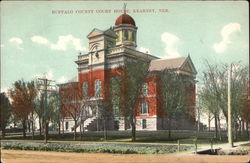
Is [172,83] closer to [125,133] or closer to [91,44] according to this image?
[125,133]

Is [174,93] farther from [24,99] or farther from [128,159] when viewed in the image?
[128,159]

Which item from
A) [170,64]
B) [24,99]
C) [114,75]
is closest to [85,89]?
[114,75]

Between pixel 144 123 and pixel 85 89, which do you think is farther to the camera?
pixel 144 123

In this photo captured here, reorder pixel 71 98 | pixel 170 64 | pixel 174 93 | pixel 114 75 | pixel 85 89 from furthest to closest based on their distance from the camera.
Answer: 1. pixel 114 75
2. pixel 85 89
3. pixel 71 98
4. pixel 174 93
5. pixel 170 64

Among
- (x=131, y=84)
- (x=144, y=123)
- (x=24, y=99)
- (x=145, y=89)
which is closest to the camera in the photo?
(x=131, y=84)

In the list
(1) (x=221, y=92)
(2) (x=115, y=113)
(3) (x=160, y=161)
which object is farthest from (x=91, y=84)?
(3) (x=160, y=161)

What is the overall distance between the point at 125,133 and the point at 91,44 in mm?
9617

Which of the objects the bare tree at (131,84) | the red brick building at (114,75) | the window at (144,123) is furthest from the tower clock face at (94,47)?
the window at (144,123)

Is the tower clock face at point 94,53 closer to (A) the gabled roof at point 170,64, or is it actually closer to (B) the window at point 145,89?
(B) the window at point 145,89

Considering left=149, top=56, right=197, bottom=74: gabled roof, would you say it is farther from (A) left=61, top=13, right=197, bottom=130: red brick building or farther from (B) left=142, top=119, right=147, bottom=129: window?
(B) left=142, top=119, right=147, bottom=129: window

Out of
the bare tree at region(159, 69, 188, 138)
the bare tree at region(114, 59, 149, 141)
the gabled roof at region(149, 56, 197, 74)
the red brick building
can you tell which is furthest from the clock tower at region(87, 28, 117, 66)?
the bare tree at region(159, 69, 188, 138)

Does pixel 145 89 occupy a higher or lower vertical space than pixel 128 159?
higher

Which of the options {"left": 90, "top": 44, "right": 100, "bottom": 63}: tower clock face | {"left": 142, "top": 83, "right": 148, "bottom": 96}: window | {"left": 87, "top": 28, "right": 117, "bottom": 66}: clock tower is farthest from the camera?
{"left": 90, "top": 44, "right": 100, "bottom": 63}: tower clock face

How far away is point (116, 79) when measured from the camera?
30.4 meters
